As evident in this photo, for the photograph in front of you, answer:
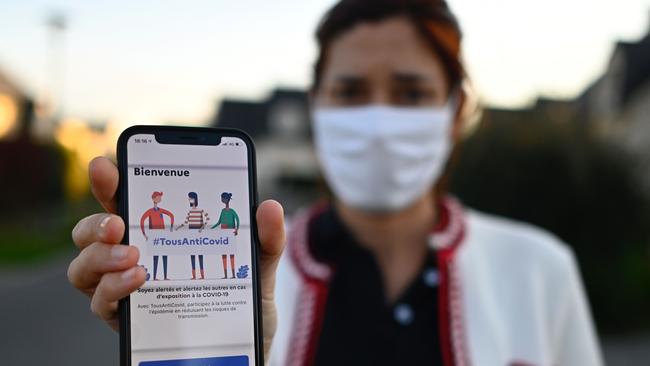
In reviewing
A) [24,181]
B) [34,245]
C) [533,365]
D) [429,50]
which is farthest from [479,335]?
[24,181]

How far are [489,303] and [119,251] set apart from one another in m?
1.37

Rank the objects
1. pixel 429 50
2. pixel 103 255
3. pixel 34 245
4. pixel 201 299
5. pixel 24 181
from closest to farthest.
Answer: pixel 103 255, pixel 201 299, pixel 429 50, pixel 34 245, pixel 24 181

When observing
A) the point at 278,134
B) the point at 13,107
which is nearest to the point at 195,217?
the point at 13,107

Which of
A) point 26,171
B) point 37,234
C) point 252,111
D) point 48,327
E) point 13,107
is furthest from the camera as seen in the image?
point 252,111

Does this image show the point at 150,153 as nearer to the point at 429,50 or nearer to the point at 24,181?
the point at 429,50

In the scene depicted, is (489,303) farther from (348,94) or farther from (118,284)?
(118,284)

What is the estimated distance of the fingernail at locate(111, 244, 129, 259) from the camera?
1103 millimetres

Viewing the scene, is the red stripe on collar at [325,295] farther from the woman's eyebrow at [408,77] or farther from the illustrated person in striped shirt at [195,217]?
the illustrated person in striped shirt at [195,217]

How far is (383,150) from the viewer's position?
2441 mm

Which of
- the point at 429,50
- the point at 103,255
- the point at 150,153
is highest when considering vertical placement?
the point at 429,50

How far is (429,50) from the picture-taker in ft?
6.95

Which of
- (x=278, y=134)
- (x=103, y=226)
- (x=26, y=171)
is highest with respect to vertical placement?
(x=278, y=134)

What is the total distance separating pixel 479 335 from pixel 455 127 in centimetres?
87

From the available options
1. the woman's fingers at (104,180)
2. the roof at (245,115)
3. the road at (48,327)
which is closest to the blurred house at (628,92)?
the road at (48,327)
